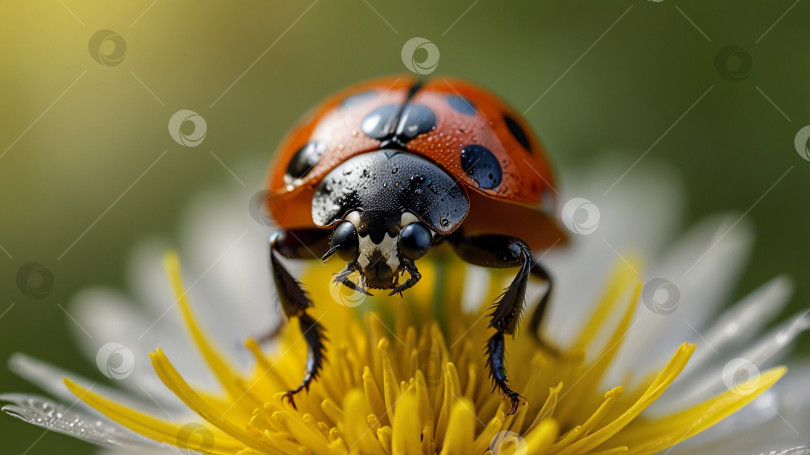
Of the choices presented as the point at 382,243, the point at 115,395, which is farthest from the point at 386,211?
the point at 115,395

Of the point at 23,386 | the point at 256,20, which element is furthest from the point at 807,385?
the point at 256,20

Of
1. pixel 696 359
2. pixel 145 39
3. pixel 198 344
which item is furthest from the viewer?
pixel 145 39

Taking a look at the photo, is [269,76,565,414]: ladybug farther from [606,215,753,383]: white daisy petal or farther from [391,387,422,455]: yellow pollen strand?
[606,215,753,383]: white daisy petal

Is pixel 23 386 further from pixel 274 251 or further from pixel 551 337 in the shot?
pixel 551 337

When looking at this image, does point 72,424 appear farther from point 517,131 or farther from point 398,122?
point 517,131

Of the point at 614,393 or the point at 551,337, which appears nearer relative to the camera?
the point at 614,393

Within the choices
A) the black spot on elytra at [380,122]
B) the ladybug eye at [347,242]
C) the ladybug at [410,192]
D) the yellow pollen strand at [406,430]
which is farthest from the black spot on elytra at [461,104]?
the yellow pollen strand at [406,430]

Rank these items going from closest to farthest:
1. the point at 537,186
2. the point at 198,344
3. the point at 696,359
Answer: the point at 537,186 → the point at 198,344 → the point at 696,359
